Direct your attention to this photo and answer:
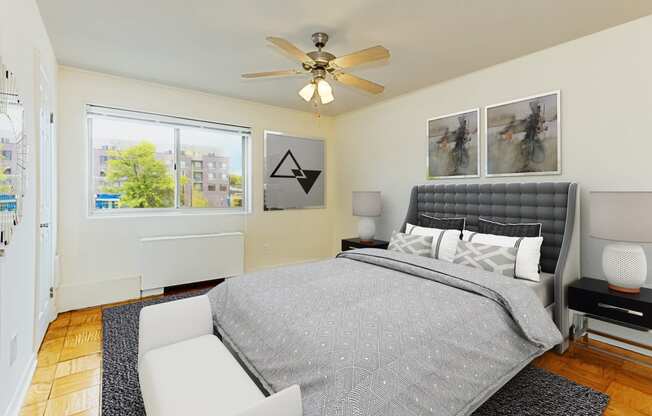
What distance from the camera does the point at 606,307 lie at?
88.2 inches

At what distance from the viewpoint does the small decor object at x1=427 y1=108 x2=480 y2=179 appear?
3473 millimetres

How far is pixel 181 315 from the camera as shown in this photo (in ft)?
6.38

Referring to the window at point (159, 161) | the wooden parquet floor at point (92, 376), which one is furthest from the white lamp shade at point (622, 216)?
the window at point (159, 161)

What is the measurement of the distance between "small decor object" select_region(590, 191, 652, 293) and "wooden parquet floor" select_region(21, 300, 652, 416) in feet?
1.86

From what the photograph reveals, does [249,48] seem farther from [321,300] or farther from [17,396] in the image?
[17,396]

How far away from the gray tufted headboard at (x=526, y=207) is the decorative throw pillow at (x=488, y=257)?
A: 337mm

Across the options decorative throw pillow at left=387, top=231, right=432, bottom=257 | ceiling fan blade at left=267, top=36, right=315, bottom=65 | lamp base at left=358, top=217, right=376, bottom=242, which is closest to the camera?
ceiling fan blade at left=267, top=36, right=315, bottom=65

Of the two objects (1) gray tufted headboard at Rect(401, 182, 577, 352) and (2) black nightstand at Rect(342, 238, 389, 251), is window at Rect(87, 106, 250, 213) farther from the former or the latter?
(1) gray tufted headboard at Rect(401, 182, 577, 352)

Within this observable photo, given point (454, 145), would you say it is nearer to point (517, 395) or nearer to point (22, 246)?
point (517, 395)

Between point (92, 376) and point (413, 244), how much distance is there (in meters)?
2.76

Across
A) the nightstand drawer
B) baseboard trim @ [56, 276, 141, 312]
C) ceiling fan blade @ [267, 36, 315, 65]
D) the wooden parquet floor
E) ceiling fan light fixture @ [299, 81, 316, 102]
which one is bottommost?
the wooden parquet floor

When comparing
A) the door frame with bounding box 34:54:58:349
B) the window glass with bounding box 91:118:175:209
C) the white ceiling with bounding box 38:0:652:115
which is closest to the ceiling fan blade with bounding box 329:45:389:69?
the white ceiling with bounding box 38:0:652:115

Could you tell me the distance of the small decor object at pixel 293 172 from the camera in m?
4.67

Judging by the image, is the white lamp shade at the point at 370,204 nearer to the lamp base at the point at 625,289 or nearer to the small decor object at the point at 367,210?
the small decor object at the point at 367,210
